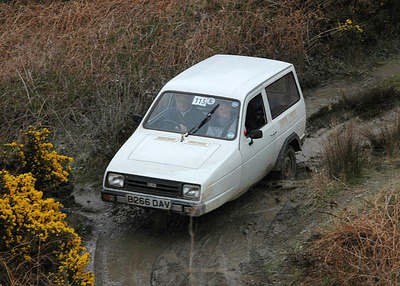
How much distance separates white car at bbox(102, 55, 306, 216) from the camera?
314 inches

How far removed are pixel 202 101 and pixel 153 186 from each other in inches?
60.4

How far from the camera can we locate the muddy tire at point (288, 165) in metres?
9.58

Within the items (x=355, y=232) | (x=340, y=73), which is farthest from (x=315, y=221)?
(x=340, y=73)

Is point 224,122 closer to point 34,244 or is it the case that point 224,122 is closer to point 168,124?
point 168,124

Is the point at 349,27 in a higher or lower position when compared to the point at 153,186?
higher

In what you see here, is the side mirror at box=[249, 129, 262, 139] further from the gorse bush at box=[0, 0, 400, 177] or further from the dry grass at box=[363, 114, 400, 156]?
the gorse bush at box=[0, 0, 400, 177]

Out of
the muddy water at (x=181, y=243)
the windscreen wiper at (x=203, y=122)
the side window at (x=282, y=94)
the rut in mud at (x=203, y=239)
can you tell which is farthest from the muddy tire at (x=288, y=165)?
the windscreen wiper at (x=203, y=122)

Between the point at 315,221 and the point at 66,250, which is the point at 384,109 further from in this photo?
the point at 66,250

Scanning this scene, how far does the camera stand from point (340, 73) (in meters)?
14.7

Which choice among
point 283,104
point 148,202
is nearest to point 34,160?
point 148,202

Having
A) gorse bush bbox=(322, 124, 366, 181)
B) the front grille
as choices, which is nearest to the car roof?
gorse bush bbox=(322, 124, 366, 181)

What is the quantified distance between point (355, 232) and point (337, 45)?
29.4 ft

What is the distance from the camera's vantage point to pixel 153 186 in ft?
26.2

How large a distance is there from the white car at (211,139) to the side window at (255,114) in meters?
0.01
